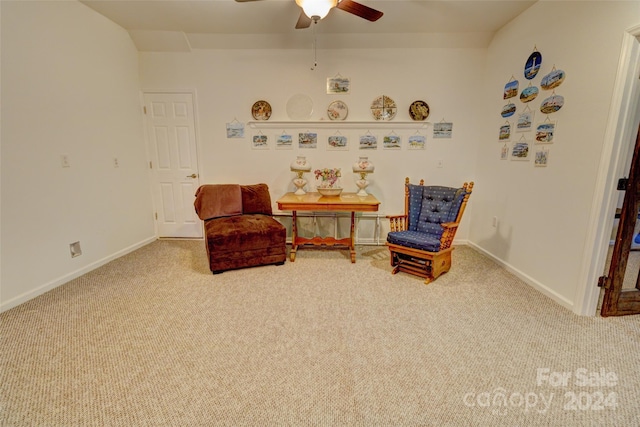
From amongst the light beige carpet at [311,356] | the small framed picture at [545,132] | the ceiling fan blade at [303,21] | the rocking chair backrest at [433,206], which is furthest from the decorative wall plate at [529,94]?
the ceiling fan blade at [303,21]

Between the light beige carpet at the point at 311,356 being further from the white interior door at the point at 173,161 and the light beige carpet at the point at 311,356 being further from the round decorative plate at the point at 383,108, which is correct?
the round decorative plate at the point at 383,108

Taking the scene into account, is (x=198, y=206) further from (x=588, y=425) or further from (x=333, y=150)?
(x=588, y=425)

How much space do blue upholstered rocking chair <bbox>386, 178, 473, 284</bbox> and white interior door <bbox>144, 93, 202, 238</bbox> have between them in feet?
9.28

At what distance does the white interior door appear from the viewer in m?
3.71

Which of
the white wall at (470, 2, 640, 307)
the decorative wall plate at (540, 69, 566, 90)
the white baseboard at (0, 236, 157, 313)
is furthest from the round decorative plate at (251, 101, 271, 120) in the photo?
the decorative wall plate at (540, 69, 566, 90)

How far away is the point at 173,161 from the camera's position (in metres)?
3.84

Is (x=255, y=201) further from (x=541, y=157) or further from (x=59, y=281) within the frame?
(x=541, y=157)

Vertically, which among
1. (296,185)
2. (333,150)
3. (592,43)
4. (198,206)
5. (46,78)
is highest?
A: (592,43)

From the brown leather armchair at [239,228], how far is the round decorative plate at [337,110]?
4.30 feet

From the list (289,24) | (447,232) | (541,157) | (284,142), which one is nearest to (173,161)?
(284,142)

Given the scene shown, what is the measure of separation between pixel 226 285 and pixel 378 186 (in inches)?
92.1

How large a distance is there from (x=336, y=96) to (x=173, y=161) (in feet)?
7.96

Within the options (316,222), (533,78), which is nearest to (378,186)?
(316,222)

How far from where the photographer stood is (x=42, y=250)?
246 cm
